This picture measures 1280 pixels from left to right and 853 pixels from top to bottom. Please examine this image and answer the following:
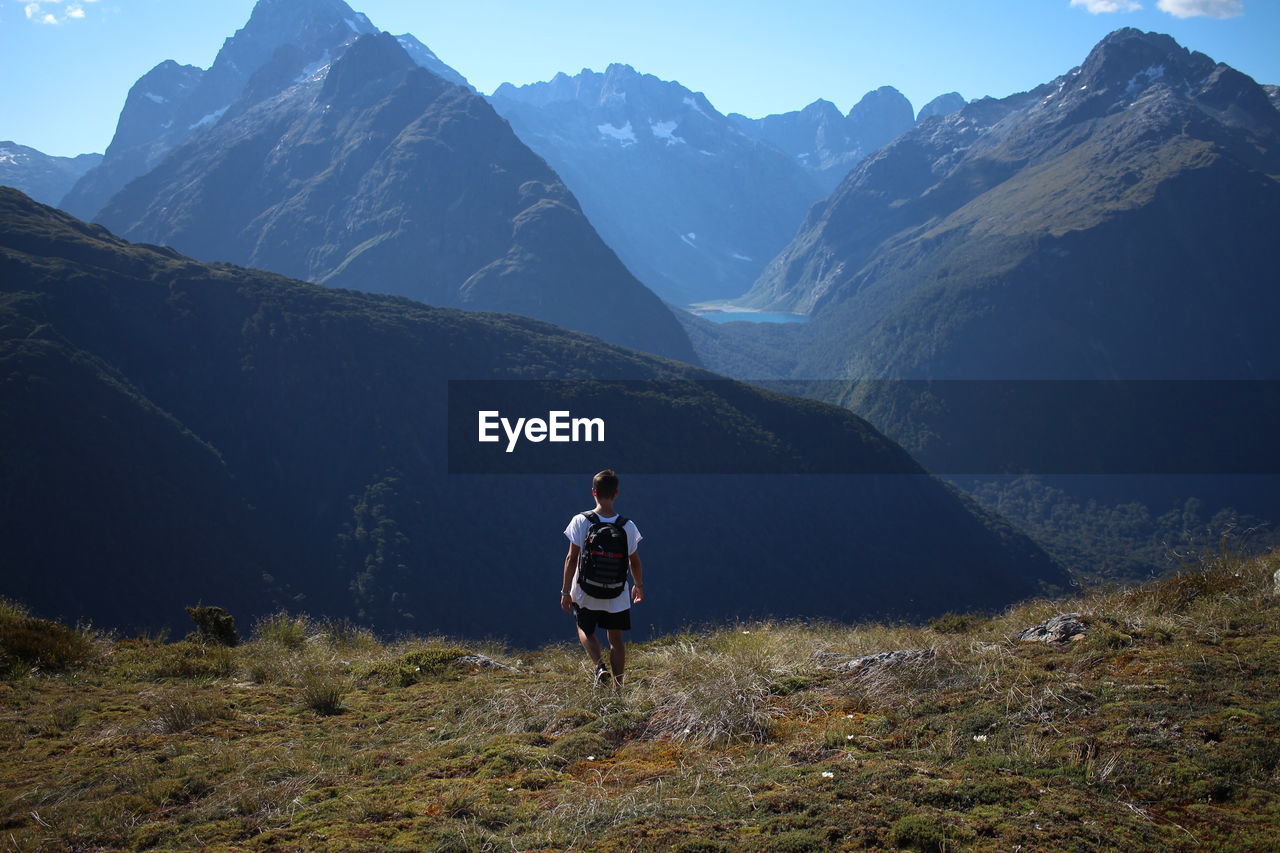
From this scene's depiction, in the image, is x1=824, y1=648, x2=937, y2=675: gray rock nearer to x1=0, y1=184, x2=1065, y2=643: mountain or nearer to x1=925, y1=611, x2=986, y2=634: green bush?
x1=925, y1=611, x2=986, y2=634: green bush

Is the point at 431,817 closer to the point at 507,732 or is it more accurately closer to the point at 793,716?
the point at 507,732

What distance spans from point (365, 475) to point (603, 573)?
9186 centimetres

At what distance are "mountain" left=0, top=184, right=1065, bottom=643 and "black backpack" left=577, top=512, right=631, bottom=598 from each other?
221 ft

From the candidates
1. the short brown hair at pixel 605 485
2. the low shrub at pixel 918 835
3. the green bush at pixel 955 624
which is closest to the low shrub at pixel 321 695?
the short brown hair at pixel 605 485

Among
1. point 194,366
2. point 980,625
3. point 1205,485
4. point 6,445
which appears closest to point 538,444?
point 194,366

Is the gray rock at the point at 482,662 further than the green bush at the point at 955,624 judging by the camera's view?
No

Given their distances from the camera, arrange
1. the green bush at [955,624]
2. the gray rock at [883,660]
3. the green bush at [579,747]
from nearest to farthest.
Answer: the green bush at [579,747], the gray rock at [883,660], the green bush at [955,624]

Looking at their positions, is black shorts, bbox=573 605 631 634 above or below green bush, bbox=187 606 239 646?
above

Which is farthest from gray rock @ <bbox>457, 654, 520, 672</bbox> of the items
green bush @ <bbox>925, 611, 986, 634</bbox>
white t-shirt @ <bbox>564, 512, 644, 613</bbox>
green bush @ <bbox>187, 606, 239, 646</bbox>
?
green bush @ <bbox>925, 611, 986, 634</bbox>

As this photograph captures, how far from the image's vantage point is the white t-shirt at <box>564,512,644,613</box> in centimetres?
807

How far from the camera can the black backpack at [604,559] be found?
26.4 ft

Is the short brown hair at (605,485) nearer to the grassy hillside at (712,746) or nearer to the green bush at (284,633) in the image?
the grassy hillside at (712,746)

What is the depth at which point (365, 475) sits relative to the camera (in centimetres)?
9475

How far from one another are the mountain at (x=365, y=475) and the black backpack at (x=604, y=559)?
67.3 metres
